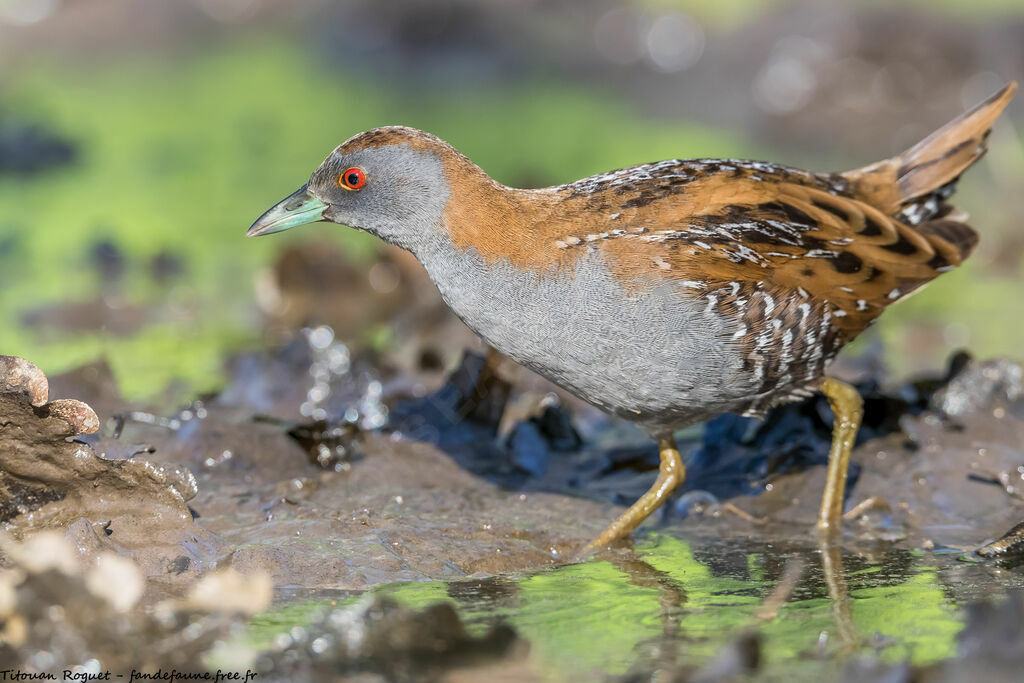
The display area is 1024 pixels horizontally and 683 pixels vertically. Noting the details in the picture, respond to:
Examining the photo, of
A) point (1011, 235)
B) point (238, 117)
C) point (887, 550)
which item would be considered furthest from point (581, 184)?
point (238, 117)

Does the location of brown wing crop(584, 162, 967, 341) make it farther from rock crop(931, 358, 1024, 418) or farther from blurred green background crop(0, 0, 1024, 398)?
blurred green background crop(0, 0, 1024, 398)

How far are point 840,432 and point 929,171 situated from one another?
1211mm

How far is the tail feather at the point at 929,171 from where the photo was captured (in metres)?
5.12

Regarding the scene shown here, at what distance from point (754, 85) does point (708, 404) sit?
907 centimetres

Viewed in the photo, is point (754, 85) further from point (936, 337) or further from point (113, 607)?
point (113, 607)

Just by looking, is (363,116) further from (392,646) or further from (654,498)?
(392,646)

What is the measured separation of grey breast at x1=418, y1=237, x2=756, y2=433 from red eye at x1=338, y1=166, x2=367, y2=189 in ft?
1.22

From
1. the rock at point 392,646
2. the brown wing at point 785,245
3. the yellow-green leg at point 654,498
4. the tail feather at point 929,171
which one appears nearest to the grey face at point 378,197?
the brown wing at point 785,245

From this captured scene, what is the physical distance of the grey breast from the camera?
4137mm

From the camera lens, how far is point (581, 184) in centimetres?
452

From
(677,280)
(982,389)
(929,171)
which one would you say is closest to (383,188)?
(677,280)

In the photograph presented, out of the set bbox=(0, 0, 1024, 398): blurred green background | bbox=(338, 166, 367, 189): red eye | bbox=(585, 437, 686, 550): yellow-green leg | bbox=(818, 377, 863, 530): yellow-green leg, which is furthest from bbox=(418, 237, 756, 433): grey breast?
bbox=(0, 0, 1024, 398): blurred green background

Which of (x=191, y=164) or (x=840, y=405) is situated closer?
(x=840, y=405)

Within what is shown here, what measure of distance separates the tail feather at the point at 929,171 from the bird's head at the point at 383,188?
188cm
